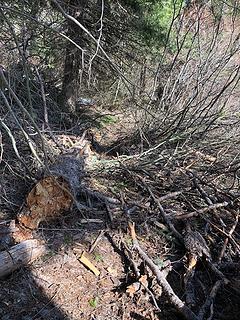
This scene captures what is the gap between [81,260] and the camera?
3.57 meters

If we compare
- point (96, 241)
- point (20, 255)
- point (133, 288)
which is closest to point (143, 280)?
point (133, 288)

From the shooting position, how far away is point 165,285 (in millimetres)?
3350

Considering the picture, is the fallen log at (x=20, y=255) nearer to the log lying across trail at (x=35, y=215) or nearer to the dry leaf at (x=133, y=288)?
the log lying across trail at (x=35, y=215)

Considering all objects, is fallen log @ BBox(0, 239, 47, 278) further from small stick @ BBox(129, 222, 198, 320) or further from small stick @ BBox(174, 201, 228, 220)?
small stick @ BBox(174, 201, 228, 220)

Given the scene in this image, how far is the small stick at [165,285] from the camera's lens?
3137 mm

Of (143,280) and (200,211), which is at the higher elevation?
(200,211)

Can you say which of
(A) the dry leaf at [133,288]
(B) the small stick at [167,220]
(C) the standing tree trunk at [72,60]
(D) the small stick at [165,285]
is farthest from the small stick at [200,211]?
(C) the standing tree trunk at [72,60]

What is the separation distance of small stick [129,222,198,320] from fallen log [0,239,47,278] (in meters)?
0.90

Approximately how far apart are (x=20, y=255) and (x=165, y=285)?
4.28 ft

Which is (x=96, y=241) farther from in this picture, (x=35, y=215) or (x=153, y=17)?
(x=153, y=17)

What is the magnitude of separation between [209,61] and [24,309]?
4.36 metres

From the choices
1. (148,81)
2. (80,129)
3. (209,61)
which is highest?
(209,61)

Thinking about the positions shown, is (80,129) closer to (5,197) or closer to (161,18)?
(161,18)

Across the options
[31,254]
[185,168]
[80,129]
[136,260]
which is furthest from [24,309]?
[80,129]
